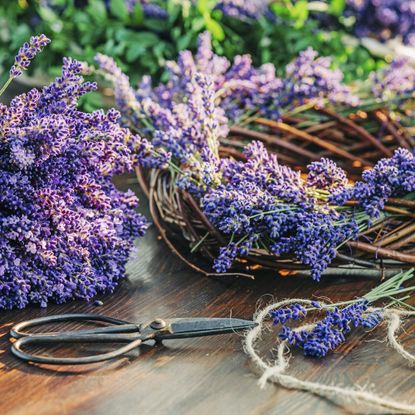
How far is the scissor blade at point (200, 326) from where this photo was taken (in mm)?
938

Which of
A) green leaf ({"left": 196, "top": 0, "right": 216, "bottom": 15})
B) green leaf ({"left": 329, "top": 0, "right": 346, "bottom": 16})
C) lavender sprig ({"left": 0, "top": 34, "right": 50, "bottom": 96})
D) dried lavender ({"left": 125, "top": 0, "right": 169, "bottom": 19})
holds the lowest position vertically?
green leaf ({"left": 329, "top": 0, "right": 346, "bottom": 16})

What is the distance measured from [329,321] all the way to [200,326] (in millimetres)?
171

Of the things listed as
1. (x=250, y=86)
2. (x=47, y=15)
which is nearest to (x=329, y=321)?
(x=250, y=86)

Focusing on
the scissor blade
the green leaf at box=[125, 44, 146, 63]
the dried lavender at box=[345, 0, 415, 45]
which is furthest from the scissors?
the dried lavender at box=[345, 0, 415, 45]

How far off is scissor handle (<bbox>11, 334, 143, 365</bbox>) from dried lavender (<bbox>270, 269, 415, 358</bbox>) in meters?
0.20

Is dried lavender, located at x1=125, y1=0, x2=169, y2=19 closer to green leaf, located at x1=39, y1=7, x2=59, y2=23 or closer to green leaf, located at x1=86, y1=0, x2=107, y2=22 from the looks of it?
green leaf, located at x1=86, y1=0, x2=107, y2=22

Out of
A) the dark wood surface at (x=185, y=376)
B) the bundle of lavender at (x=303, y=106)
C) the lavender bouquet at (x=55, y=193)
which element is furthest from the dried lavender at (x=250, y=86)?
the dark wood surface at (x=185, y=376)

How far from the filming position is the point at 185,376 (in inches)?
34.5

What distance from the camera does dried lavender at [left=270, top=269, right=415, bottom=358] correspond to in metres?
0.91

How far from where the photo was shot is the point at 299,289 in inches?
43.4

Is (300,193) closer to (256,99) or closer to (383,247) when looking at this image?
(383,247)

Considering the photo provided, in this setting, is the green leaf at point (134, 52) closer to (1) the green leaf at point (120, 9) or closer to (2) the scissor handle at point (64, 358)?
(1) the green leaf at point (120, 9)

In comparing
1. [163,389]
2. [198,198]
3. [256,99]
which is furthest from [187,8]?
[163,389]

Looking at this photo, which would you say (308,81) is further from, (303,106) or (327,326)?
(327,326)
